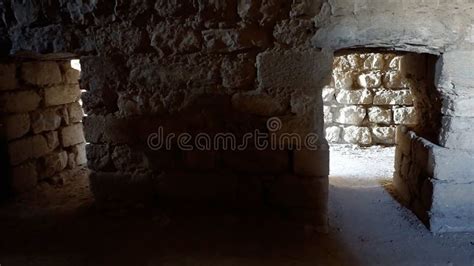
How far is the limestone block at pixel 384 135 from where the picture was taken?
211 inches

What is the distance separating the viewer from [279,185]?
2473 mm

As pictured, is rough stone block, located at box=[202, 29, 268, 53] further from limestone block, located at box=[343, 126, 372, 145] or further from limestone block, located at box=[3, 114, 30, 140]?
limestone block, located at box=[343, 126, 372, 145]

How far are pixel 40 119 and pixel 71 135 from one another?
0.51 meters

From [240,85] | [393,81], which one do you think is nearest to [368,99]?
[393,81]

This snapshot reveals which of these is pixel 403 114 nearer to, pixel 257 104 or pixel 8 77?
pixel 257 104

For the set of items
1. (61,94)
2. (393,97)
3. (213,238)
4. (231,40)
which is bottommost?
(213,238)

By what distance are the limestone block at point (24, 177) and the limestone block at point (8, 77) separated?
70 centimetres

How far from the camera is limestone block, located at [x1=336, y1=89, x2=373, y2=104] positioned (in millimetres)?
5383

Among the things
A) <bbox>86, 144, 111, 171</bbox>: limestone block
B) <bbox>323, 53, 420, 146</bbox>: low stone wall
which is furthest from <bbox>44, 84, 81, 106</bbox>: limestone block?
<bbox>323, 53, 420, 146</bbox>: low stone wall

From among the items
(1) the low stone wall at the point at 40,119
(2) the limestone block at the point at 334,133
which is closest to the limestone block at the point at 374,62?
(2) the limestone block at the point at 334,133

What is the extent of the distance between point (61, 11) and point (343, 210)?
2.48 meters

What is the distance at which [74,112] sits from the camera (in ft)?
13.1

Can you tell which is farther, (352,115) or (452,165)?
(352,115)

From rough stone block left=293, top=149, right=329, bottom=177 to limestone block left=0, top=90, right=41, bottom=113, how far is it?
7.97 ft
